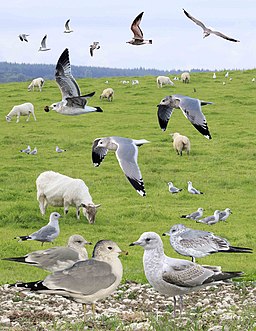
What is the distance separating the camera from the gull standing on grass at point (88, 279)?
8570 millimetres

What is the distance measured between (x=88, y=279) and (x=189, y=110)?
103 inches

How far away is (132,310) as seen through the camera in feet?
36.6

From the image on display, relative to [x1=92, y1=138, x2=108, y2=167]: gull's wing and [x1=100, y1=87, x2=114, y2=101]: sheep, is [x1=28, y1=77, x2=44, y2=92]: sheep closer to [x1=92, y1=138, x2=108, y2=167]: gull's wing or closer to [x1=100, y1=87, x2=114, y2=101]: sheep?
[x1=100, y1=87, x2=114, y2=101]: sheep

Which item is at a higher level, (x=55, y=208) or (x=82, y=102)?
(x=82, y=102)

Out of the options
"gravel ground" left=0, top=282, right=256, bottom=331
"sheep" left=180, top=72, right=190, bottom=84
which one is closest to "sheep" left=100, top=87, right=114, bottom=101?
"sheep" left=180, top=72, right=190, bottom=84

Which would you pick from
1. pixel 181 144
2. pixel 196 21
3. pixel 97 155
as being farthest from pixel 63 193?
pixel 196 21

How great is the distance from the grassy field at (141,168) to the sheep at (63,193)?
14.1 inches

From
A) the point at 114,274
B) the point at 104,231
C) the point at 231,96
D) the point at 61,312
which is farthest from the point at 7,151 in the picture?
the point at 114,274

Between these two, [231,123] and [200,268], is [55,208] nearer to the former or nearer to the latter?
[200,268]

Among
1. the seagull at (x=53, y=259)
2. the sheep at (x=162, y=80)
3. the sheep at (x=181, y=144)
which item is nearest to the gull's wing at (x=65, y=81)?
the seagull at (x=53, y=259)

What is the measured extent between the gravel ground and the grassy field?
4.25 feet

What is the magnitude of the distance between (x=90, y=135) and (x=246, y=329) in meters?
27.9

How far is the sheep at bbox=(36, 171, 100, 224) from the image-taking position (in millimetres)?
20455

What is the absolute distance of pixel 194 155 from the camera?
30.7 metres
